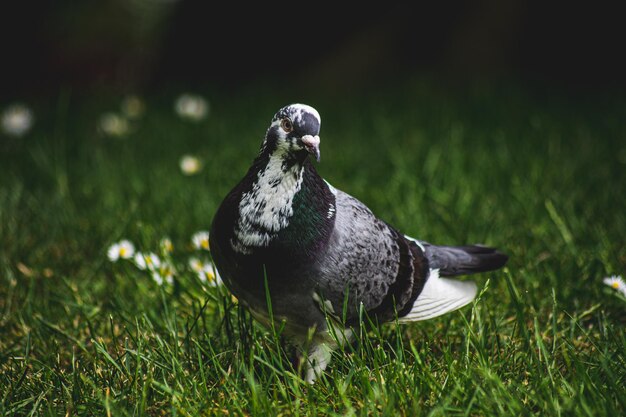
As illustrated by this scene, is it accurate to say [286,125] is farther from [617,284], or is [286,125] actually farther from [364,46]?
[364,46]

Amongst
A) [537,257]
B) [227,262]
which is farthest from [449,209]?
[227,262]

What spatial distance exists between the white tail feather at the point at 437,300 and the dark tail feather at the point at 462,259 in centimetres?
11

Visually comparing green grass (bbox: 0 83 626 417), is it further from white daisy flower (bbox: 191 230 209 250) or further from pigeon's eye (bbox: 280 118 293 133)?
pigeon's eye (bbox: 280 118 293 133)

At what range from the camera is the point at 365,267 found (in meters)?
2.04

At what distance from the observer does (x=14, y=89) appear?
263 inches

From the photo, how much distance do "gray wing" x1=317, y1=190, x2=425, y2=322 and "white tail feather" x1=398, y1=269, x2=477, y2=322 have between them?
37 millimetres

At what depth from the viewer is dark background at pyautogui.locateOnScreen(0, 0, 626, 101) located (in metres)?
5.97

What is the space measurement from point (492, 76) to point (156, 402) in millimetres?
4738

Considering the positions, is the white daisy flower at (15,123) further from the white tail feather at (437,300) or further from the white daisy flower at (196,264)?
the white tail feather at (437,300)

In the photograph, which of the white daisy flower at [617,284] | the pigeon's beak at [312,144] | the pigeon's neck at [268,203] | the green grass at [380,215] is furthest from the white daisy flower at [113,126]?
the white daisy flower at [617,284]

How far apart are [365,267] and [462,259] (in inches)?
21.8

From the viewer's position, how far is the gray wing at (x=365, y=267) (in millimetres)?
1978

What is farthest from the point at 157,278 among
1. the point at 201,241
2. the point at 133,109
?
the point at 133,109

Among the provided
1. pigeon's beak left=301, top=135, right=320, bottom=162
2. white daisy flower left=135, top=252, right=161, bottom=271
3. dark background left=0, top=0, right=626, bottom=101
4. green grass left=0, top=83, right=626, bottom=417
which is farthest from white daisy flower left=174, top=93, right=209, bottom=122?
pigeon's beak left=301, top=135, right=320, bottom=162
